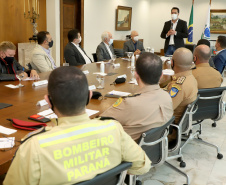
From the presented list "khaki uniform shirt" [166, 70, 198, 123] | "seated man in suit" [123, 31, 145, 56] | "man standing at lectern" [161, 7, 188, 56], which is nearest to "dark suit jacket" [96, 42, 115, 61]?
"seated man in suit" [123, 31, 145, 56]

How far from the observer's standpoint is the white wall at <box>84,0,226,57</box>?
27.5ft

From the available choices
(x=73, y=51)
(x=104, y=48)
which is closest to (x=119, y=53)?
(x=104, y=48)

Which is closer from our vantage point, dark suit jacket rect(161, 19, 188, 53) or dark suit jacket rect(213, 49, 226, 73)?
dark suit jacket rect(213, 49, 226, 73)

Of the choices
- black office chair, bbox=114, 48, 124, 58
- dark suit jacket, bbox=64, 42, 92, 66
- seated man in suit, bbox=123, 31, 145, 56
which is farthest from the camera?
black office chair, bbox=114, 48, 124, 58

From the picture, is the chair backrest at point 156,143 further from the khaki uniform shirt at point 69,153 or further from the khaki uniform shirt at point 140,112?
the khaki uniform shirt at point 69,153

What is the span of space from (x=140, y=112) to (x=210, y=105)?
1425 mm

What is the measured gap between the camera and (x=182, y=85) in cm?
255

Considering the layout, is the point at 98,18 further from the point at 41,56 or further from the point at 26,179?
the point at 26,179

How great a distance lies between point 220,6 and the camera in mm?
10812

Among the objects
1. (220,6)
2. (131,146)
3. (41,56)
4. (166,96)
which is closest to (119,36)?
(220,6)

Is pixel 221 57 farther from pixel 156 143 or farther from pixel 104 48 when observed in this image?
pixel 156 143

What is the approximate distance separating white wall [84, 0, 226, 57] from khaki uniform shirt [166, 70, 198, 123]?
5921 mm

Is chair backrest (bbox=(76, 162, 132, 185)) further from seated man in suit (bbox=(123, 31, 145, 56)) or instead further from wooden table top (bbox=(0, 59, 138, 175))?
seated man in suit (bbox=(123, 31, 145, 56))

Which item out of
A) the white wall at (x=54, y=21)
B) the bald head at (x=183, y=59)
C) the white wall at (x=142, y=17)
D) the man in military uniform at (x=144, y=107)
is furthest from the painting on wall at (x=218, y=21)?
the man in military uniform at (x=144, y=107)
